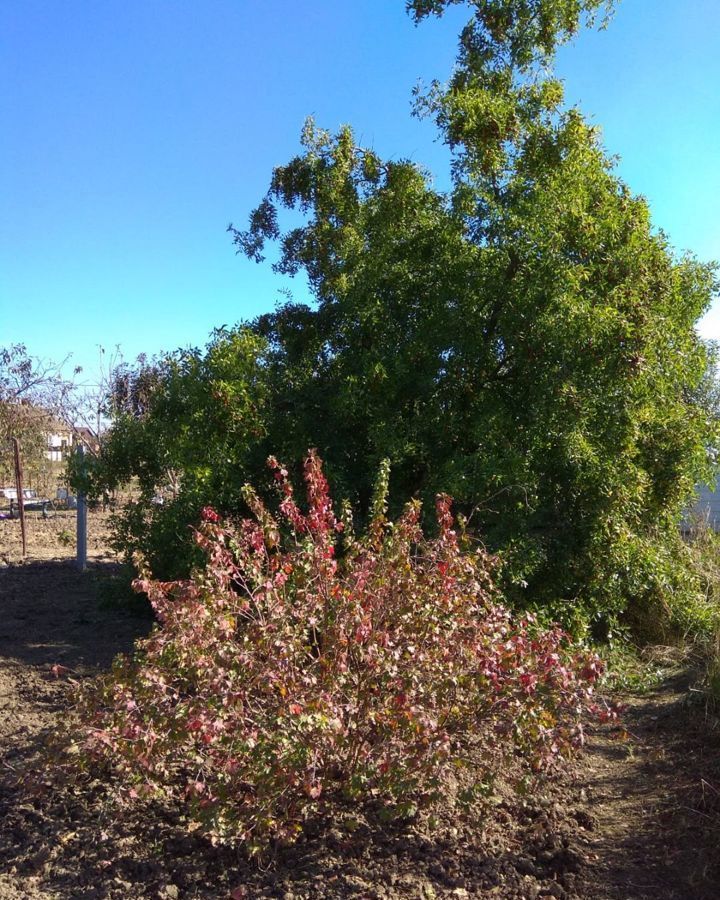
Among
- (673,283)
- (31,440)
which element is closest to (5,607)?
(673,283)

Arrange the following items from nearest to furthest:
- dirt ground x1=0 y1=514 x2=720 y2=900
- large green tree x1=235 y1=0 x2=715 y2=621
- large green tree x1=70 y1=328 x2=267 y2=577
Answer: dirt ground x1=0 y1=514 x2=720 y2=900 < large green tree x1=235 y1=0 x2=715 y2=621 < large green tree x1=70 y1=328 x2=267 y2=577

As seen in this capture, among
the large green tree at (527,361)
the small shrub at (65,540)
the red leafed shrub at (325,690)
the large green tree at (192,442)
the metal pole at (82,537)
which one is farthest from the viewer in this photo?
the small shrub at (65,540)

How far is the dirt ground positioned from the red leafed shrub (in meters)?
0.17

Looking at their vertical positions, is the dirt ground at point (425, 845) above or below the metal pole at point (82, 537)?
below

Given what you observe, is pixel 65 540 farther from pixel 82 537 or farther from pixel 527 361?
pixel 527 361

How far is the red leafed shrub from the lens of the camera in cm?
270

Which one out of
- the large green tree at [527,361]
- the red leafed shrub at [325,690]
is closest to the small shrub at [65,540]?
the large green tree at [527,361]

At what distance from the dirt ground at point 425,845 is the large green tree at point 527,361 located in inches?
61.5

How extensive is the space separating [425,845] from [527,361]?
316 cm

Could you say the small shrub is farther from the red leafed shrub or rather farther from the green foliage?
the red leafed shrub

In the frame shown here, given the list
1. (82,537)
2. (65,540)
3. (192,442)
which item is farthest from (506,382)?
(65,540)

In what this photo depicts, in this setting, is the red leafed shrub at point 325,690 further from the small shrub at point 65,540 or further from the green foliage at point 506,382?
the small shrub at point 65,540

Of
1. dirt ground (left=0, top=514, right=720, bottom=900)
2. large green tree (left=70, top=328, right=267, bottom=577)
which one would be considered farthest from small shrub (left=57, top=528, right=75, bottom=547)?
dirt ground (left=0, top=514, right=720, bottom=900)

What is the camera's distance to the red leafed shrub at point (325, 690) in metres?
2.70
